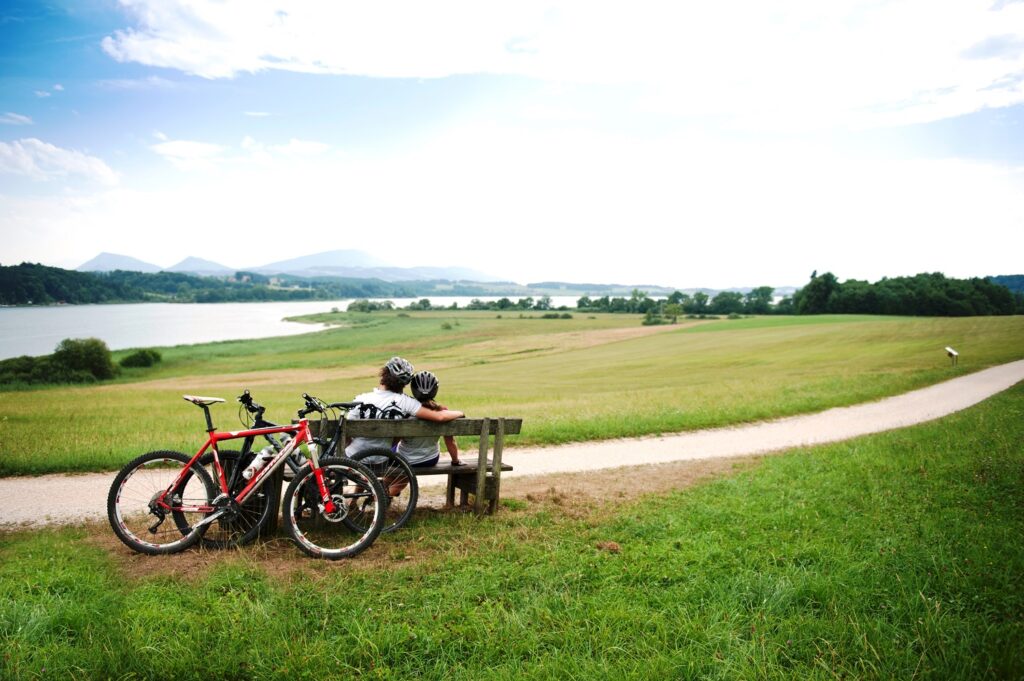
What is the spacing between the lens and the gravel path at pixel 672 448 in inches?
323

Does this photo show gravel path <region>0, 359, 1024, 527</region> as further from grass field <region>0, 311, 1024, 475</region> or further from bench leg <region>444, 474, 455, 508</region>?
bench leg <region>444, 474, 455, 508</region>

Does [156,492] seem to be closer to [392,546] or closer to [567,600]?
[392,546]

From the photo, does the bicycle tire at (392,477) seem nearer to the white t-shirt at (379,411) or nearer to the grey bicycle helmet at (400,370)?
the white t-shirt at (379,411)

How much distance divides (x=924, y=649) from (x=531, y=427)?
1021 centimetres

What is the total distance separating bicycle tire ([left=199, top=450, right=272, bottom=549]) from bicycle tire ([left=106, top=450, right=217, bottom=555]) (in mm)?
133

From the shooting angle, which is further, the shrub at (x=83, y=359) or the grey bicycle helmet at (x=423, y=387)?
the shrub at (x=83, y=359)

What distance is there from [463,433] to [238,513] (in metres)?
2.43

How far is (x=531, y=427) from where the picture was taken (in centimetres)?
1391

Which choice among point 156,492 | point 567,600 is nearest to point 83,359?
point 156,492

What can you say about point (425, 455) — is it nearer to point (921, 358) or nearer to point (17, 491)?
point (17, 491)

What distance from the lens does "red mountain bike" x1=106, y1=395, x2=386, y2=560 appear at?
18.7 ft

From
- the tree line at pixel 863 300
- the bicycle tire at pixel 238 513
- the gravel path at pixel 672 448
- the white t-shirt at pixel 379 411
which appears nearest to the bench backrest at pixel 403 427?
the white t-shirt at pixel 379 411

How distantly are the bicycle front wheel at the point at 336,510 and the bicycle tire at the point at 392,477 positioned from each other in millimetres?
137

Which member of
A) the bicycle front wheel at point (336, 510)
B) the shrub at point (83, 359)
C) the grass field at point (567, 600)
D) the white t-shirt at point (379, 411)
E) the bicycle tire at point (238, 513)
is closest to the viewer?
the grass field at point (567, 600)
